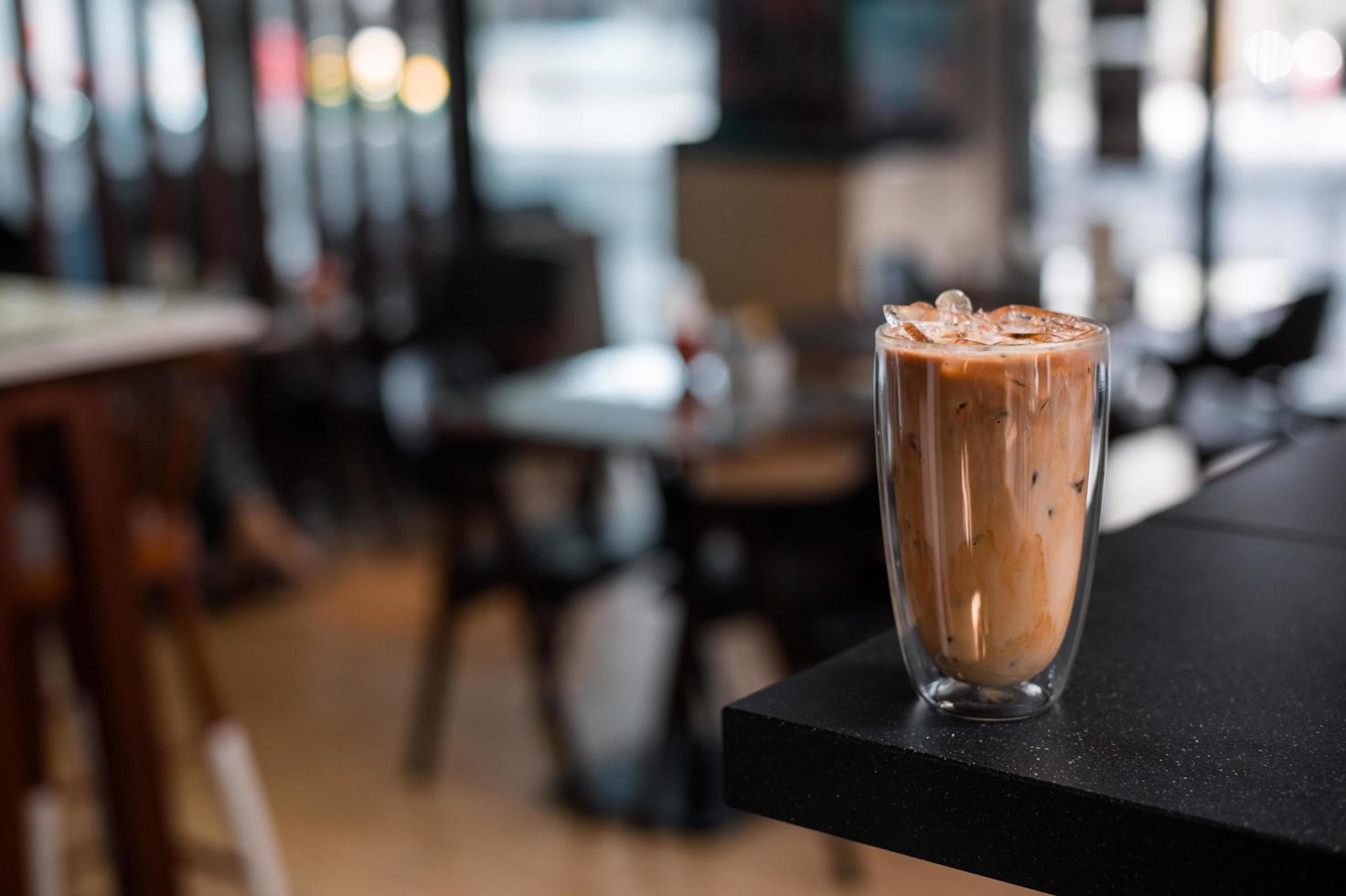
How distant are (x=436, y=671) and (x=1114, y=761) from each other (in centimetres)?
292

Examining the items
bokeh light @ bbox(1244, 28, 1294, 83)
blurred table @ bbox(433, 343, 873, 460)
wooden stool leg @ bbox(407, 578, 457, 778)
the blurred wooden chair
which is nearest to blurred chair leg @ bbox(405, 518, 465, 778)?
wooden stool leg @ bbox(407, 578, 457, 778)

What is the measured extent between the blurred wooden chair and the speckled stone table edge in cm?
170

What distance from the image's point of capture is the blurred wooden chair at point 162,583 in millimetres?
2342

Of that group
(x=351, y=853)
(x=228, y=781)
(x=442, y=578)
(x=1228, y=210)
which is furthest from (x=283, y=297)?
(x=1228, y=210)

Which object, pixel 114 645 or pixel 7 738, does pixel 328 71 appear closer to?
pixel 114 645

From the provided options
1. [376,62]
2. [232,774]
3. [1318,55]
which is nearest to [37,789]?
[232,774]

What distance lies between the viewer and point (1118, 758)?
2.35ft

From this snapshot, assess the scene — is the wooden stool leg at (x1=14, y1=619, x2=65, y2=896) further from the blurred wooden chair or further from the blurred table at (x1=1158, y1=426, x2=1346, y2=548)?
the blurred table at (x1=1158, y1=426, x2=1346, y2=548)

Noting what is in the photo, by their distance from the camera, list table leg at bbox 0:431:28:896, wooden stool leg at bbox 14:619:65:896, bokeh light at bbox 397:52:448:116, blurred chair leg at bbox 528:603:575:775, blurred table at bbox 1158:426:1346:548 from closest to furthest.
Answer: blurred table at bbox 1158:426:1346:548 < table leg at bbox 0:431:28:896 < wooden stool leg at bbox 14:619:65:896 < blurred chair leg at bbox 528:603:575:775 < bokeh light at bbox 397:52:448:116

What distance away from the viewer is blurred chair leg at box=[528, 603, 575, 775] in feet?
10.8

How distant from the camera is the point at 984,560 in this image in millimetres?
766

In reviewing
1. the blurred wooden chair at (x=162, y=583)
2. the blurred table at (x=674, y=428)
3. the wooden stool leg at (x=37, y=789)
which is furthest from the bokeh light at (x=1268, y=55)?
the wooden stool leg at (x=37, y=789)

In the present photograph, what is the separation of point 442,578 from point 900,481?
283cm

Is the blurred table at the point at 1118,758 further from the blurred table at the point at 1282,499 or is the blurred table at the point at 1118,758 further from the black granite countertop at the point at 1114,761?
the blurred table at the point at 1282,499
